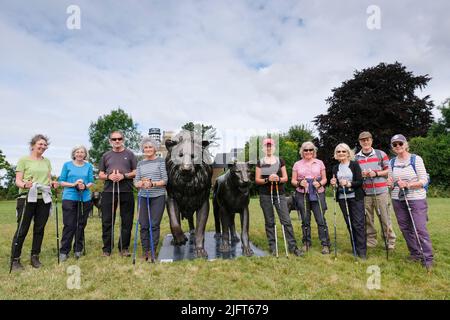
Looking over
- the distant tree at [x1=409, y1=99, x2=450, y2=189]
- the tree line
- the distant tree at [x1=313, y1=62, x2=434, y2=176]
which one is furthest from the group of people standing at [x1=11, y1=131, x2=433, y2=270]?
the distant tree at [x1=409, y1=99, x2=450, y2=189]

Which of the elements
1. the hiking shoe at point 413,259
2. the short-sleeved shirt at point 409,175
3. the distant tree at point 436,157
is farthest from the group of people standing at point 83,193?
the distant tree at point 436,157

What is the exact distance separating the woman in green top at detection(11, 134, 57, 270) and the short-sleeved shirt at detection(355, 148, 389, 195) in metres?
5.90

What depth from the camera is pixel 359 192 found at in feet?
18.7

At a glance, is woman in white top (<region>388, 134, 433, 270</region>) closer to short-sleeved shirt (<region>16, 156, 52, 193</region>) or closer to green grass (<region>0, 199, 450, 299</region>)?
green grass (<region>0, 199, 450, 299</region>)

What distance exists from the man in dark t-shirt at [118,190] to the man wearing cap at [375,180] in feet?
14.9

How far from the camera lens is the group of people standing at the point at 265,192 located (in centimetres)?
534

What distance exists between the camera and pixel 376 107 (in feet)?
91.3

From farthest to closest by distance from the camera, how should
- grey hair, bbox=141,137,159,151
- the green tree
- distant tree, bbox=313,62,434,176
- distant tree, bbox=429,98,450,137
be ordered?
the green tree < distant tree, bbox=429,98,450,137 < distant tree, bbox=313,62,434,176 < grey hair, bbox=141,137,159,151

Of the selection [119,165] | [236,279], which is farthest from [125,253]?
[236,279]

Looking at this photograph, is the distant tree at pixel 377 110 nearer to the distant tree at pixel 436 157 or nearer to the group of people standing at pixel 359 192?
the distant tree at pixel 436 157

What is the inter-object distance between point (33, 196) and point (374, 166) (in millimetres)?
6212

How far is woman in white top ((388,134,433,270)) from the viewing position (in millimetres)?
5215
